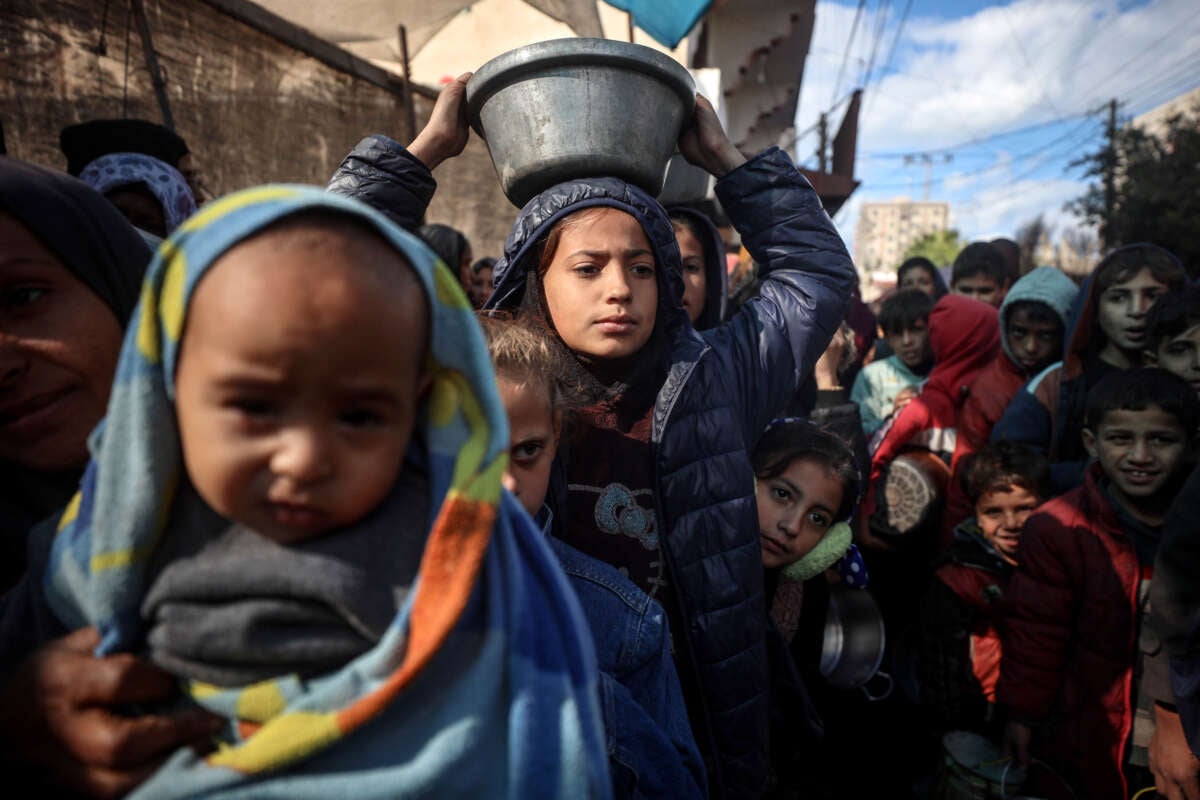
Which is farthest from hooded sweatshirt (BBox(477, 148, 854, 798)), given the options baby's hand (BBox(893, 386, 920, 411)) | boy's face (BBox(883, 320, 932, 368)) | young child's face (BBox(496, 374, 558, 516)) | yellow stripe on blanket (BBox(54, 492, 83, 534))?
boy's face (BBox(883, 320, 932, 368))

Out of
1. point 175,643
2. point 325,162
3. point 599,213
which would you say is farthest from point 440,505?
point 325,162

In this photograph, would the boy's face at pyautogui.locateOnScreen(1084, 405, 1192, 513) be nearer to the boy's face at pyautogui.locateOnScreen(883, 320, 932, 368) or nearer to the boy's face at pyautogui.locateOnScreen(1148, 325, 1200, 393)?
the boy's face at pyautogui.locateOnScreen(1148, 325, 1200, 393)

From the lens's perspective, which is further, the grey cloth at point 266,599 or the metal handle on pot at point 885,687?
the metal handle on pot at point 885,687

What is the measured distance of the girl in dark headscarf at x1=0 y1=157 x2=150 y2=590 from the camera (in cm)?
99

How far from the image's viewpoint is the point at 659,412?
1637mm

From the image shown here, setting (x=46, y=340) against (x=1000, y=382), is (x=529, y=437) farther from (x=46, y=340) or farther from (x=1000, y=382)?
(x=1000, y=382)

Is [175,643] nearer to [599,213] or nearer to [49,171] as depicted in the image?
[49,171]

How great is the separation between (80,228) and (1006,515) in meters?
3.23

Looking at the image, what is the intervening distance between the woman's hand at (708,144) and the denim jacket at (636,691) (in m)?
1.23

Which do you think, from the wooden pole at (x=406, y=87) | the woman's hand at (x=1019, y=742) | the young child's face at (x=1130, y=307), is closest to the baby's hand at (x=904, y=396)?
the young child's face at (x=1130, y=307)

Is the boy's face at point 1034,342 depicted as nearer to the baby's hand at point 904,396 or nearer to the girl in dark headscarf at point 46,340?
the baby's hand at point 904,396

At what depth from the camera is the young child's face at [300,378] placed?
0.68 metres

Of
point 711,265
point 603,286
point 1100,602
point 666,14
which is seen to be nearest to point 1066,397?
point 1100,602

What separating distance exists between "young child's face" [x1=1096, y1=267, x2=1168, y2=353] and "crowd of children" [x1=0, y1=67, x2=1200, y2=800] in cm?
2
